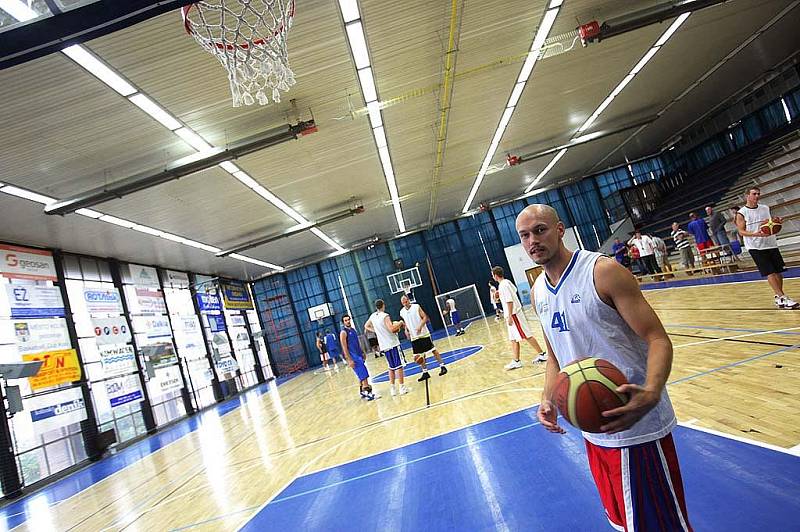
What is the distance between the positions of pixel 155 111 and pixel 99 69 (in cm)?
142

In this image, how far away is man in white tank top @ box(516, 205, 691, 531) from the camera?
5.35ft

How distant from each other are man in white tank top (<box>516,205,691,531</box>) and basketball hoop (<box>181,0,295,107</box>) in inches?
207

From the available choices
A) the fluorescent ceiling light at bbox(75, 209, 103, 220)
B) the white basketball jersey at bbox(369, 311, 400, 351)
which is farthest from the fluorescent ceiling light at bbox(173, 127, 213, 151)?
the white basketball jersey at bbox(369, 311, 400, 351)

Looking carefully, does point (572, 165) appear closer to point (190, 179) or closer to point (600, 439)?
point (190, 179)

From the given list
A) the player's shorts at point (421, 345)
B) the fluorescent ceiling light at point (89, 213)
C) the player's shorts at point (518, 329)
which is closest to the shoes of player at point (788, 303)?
the player's shorts at point (518, 329)

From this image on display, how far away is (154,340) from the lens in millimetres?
16688

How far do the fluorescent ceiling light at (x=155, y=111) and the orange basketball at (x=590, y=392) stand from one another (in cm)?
820

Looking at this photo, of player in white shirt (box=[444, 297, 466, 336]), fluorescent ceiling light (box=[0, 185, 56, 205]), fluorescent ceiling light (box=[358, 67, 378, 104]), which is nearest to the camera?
fluorescent ceiling light (box=[358, 67, 378, 104])

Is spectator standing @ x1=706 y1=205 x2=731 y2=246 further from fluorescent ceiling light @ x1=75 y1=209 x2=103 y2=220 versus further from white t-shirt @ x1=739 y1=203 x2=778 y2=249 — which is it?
fluorescent ceiling light @ x1=75 y1=209 x2=103 y2=220

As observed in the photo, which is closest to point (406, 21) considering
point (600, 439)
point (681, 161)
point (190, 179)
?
point (190, 179)

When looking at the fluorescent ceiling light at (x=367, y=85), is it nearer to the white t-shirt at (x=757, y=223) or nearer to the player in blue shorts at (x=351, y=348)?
the player in blue shorts at (x=351, y=348)

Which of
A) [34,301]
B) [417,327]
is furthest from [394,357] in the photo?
[34,301]

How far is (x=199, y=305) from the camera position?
20.7 meters

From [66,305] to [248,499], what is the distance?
10.5m
